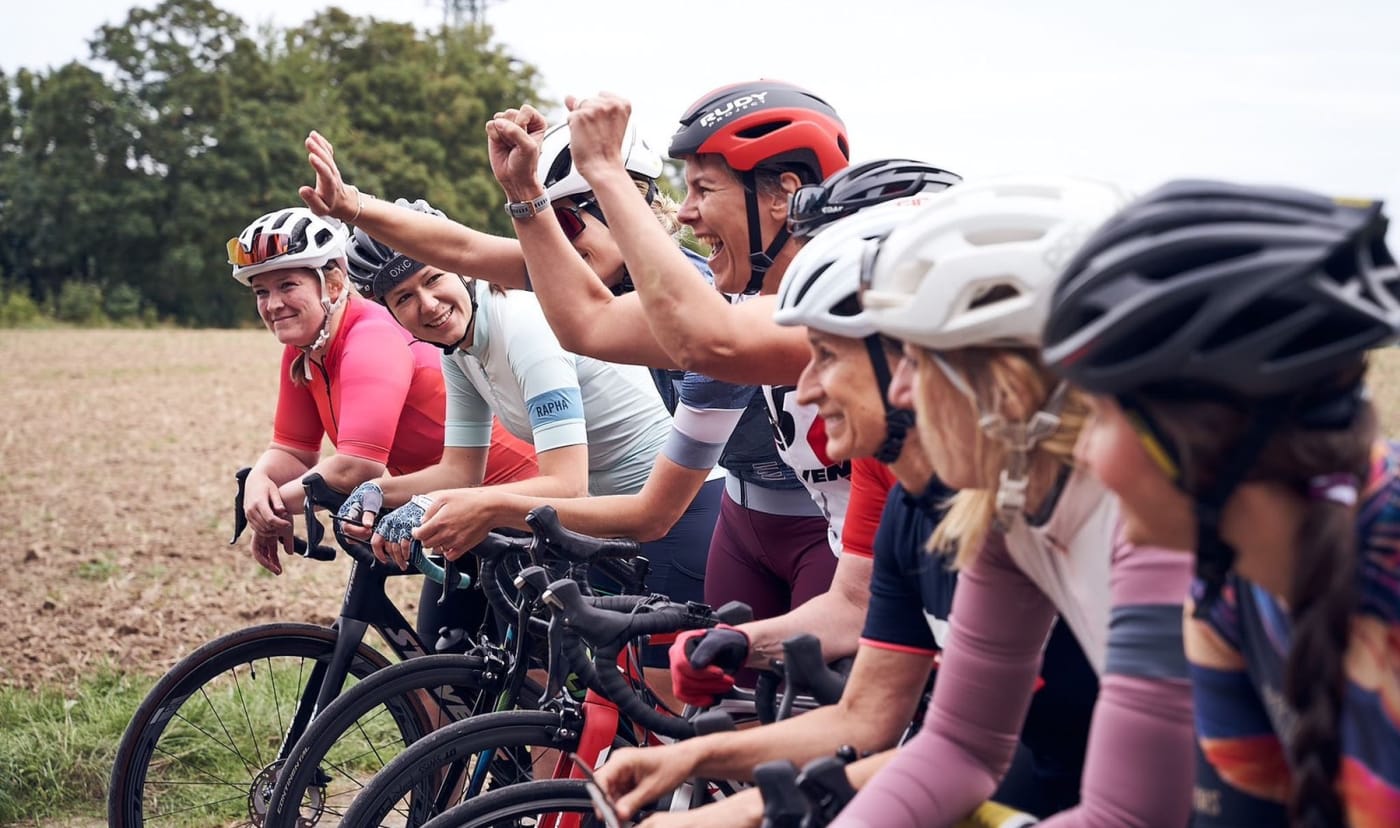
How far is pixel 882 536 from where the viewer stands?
2.70 meters

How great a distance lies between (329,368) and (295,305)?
0.27 meters

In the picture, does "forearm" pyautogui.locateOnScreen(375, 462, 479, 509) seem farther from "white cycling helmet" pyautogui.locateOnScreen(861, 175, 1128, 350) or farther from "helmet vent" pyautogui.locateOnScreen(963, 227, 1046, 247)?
"helmet vent" pyautogui.locateOnScreen(963, 227, 1046, 247)

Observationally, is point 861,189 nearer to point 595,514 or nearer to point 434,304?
point 595,514

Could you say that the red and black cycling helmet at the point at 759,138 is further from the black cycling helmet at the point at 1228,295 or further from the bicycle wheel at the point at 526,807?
the black cycling helmet at the point at 1228,295

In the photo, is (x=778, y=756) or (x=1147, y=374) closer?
(x=1147, y=374)

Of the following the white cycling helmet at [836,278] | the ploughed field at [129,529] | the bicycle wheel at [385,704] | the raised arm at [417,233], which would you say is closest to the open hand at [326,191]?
the raised arm at [417,233]

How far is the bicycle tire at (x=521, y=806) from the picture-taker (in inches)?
118

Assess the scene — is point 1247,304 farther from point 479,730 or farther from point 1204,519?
point 479,730

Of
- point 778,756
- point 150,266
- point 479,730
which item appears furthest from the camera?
point 150,266

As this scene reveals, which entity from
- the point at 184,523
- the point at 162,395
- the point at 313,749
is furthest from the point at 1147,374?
the point at 162,395

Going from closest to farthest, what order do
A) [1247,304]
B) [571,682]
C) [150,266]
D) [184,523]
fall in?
[1247,304] < [571,682] < [184,523] < [150,266]

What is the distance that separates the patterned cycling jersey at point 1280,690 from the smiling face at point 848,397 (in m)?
0.88

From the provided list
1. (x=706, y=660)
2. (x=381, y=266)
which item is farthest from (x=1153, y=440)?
(x=381, y=266)

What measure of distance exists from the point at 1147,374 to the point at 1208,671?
41 centimetres
